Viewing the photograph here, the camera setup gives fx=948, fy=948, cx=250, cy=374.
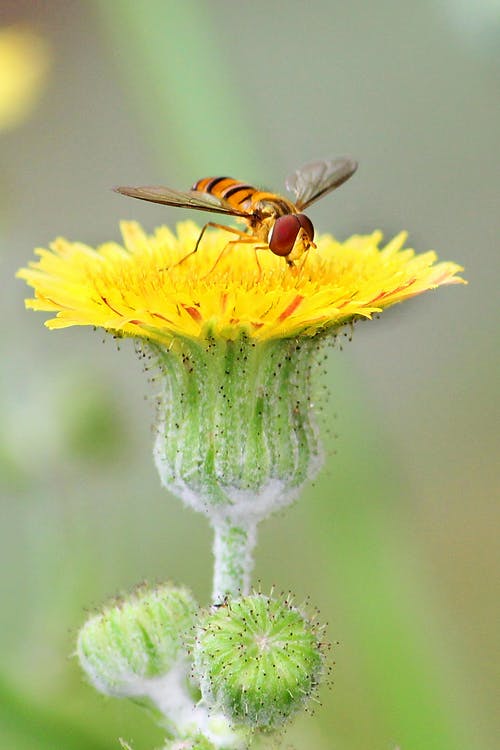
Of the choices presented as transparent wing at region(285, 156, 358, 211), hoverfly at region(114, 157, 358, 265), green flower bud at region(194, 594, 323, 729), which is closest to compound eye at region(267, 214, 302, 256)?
hoverfly at region(114, 157, 358, 265)

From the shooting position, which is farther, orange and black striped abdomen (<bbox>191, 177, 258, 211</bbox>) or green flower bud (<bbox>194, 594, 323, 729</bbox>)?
orange and black striped abdomen (<bbox>191, 177, 258, 211</bbox>)

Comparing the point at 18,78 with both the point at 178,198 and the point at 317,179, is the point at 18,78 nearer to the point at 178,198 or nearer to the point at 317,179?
the point at 317,179

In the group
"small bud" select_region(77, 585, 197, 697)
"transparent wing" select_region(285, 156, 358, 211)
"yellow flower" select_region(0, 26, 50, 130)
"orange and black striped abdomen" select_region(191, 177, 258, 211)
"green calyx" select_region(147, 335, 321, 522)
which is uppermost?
"yellow flower" select_region(0, 26, 50, 130)

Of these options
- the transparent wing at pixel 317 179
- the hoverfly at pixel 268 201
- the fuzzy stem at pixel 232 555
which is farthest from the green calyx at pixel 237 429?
the transparent wing at pixel 317 179

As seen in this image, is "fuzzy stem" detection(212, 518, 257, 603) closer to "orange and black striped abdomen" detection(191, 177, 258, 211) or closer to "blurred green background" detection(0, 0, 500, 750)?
"blurred green background" detection(0, 0, 500, 750)

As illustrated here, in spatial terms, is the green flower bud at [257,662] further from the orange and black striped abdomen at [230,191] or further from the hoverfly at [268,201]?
the orange and black striped abdomen at [230,191]

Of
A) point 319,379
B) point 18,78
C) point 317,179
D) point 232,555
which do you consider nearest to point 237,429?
point 232,555
